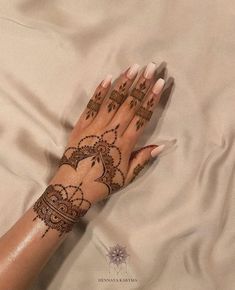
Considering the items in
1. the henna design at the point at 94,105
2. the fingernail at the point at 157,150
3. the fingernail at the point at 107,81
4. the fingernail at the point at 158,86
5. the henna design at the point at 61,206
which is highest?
the fingernail at the point at 158,86

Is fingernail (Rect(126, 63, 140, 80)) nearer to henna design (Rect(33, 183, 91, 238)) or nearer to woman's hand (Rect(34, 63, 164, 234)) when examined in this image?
woman's hand (Rect(34, 63, 164, 234))

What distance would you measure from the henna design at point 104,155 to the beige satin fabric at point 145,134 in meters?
0.06

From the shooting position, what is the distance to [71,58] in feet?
3.88

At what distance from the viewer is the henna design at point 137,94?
1123 millimetres

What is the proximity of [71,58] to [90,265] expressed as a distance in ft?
1.68

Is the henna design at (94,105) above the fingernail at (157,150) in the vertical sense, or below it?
above

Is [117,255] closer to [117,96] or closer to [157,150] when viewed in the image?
[157,150]

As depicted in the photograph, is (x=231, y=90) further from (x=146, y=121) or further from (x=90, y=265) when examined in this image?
(x=90, y=265)

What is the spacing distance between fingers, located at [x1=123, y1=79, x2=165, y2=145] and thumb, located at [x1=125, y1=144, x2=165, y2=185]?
35 millimetres

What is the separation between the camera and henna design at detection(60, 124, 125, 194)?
1.12m

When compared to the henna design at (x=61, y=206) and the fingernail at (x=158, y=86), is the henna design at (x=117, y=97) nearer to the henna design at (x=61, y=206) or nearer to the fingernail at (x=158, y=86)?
the fingernail at (x=158, y=86)

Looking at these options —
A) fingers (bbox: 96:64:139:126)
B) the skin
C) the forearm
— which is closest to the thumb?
the skin

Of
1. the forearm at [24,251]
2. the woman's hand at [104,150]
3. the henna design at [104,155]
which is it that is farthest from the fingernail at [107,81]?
the forearm at [24,251]

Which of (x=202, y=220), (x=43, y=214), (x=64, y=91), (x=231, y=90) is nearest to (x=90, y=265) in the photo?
(x=43, y=214)
